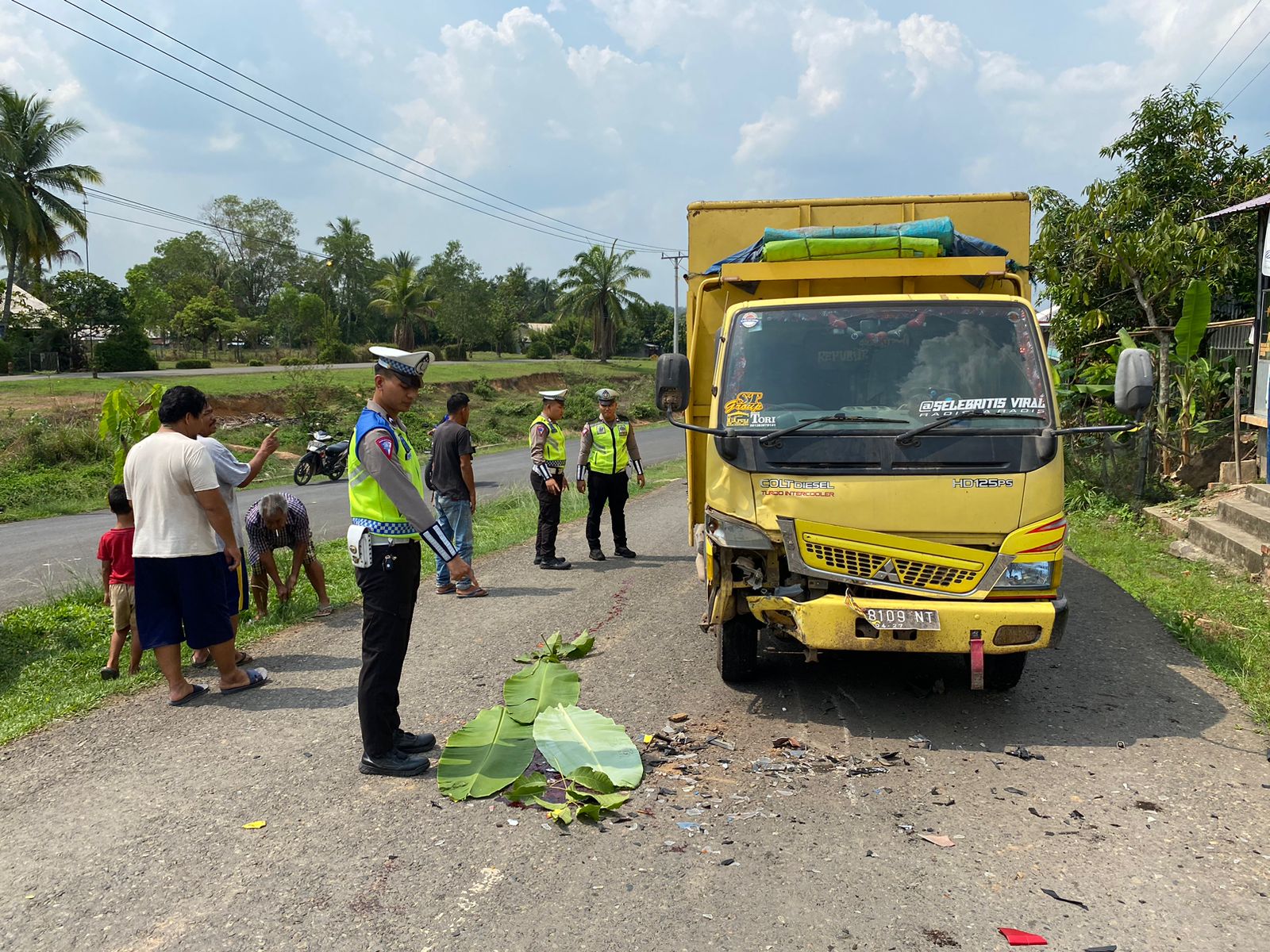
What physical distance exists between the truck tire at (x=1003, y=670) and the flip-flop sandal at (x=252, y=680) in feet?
14.1

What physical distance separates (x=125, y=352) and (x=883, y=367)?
131 feet

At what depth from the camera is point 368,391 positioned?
35844 millimetres

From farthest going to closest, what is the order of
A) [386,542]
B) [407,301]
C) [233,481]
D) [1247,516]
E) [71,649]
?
1. [407,301]
2. [1247,516]
3. [71,649]
4. [233,481]
5. [386,542]

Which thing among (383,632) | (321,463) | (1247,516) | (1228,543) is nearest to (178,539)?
(383,632)

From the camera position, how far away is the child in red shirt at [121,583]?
6.18 meters

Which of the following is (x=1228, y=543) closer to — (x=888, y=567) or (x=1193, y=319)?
(x=1193, y=319)

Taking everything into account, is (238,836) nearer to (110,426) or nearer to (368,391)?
(110,426)

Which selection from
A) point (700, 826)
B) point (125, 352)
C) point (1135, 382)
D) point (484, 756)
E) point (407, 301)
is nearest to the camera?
point (700, 826)

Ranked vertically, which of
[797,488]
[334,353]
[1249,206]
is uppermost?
[334,353]

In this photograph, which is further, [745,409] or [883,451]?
[745,409]

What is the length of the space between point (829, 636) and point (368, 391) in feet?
109

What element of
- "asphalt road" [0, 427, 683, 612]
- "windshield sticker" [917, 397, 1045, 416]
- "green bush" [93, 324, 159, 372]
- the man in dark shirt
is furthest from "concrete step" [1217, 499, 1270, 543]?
"green bush" [93, 324, 159, 372]

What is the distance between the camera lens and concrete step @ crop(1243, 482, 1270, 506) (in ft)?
32.2

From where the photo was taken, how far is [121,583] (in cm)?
619
